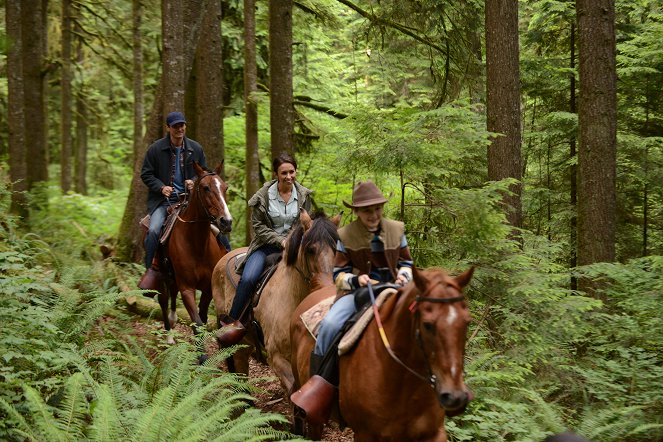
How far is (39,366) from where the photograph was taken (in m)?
5.67

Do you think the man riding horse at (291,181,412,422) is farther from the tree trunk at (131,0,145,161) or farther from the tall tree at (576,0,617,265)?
the tree trunk at (131,0,145,161)

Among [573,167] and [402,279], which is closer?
[402,279]

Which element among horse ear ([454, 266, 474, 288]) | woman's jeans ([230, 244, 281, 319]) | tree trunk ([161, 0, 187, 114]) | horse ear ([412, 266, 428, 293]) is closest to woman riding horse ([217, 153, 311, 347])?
woman's jeans ([230, 244, 281, 319])

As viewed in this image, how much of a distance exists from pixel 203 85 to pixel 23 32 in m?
7.38

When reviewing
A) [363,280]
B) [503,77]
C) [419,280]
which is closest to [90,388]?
[363,280]

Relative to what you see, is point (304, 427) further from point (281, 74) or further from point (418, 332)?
point (281, 74)

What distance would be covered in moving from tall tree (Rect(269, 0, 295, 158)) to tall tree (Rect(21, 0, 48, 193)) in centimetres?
866

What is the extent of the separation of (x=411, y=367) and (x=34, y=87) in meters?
17.4

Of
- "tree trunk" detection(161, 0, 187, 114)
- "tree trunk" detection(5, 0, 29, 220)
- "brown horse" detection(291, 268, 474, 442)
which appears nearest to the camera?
"brown horse" detection(291, 268, 474, 442)

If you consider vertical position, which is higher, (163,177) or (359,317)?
(163,177)

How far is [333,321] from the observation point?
555cm

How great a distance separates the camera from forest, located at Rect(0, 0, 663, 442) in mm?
6031

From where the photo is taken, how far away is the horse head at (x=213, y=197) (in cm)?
870

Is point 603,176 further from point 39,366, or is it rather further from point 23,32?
point 23,32
